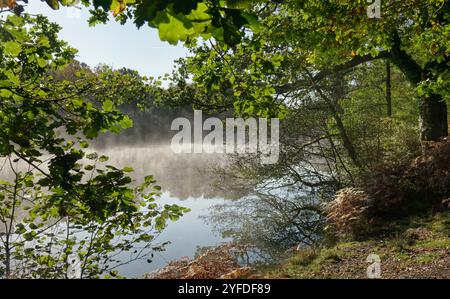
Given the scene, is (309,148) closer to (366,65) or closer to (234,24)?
(366,65)

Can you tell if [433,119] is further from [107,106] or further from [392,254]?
[107,106]

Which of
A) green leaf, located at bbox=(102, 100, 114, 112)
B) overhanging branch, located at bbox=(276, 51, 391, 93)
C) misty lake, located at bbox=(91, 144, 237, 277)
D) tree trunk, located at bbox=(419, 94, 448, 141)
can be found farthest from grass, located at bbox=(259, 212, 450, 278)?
overhanging branch, located at bbox=(276, 51, 391, 93)

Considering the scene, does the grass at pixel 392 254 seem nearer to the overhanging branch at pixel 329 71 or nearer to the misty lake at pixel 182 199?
the misty lake at pixel 182 199

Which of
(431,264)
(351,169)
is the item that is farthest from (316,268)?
(351,169)

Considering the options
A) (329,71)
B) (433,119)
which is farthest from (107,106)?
(329,71)

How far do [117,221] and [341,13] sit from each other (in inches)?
213

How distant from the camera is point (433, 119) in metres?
11.0

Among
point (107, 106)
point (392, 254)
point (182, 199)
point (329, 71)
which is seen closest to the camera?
point (107, 106)

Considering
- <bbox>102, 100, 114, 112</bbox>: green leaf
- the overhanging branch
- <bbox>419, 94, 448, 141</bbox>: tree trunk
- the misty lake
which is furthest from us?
the overhanging branch

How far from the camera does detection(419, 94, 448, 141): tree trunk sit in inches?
431

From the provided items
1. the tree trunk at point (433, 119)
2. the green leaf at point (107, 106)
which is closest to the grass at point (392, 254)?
the tree trunk at point (433, 119)

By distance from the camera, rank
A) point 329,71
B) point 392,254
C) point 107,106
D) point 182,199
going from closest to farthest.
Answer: point 107,106 → point 392,254 → point 329,71 → point 182,199

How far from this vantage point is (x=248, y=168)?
15.4m

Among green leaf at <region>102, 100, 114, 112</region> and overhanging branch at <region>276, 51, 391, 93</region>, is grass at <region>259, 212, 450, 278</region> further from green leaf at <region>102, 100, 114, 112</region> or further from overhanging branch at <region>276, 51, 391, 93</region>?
overhanging branch at <region>276, 51, 391, 93</region>
